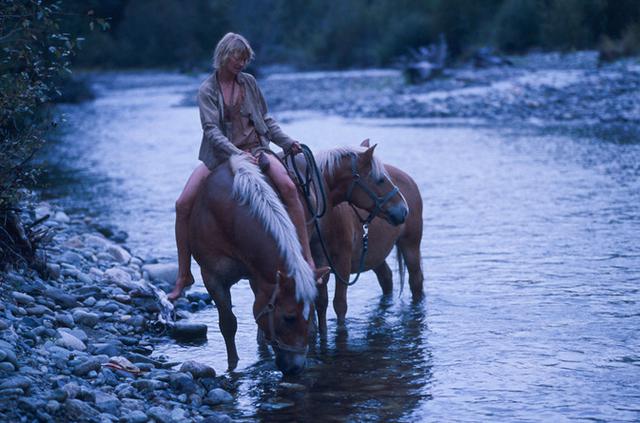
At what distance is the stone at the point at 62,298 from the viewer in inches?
292

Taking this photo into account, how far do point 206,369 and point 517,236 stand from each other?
6.15 meters

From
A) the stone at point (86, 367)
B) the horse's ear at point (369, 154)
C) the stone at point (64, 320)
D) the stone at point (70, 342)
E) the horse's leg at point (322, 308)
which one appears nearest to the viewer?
the stone at point (86, 367)

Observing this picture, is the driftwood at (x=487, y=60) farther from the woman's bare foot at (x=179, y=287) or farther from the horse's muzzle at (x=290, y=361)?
the horse's muzzle at (x=290, y=361)

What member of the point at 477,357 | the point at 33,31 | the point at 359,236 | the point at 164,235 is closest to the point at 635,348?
the point at 477,357

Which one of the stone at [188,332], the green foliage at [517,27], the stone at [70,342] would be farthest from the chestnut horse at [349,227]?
the green foliage at [517,27]

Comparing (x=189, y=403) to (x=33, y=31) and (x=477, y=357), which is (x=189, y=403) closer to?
(x=477, y=357)

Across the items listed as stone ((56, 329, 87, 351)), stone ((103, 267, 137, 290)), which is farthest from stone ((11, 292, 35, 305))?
stone ((103, 267, 137, 290))

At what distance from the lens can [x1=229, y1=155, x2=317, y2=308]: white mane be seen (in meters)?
5.54

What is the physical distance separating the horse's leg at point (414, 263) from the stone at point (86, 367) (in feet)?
11.7

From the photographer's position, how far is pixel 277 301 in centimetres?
560

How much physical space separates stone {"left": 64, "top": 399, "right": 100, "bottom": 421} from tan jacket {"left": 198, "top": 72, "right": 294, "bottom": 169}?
2.13m

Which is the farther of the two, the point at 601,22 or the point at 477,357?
the point at 601,22

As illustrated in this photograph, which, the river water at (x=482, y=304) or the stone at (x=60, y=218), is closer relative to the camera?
the river water at (x=482, y=304)

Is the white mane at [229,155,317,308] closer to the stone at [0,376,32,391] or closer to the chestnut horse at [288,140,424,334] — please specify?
the chestnut horse at [288,140,424,334]
